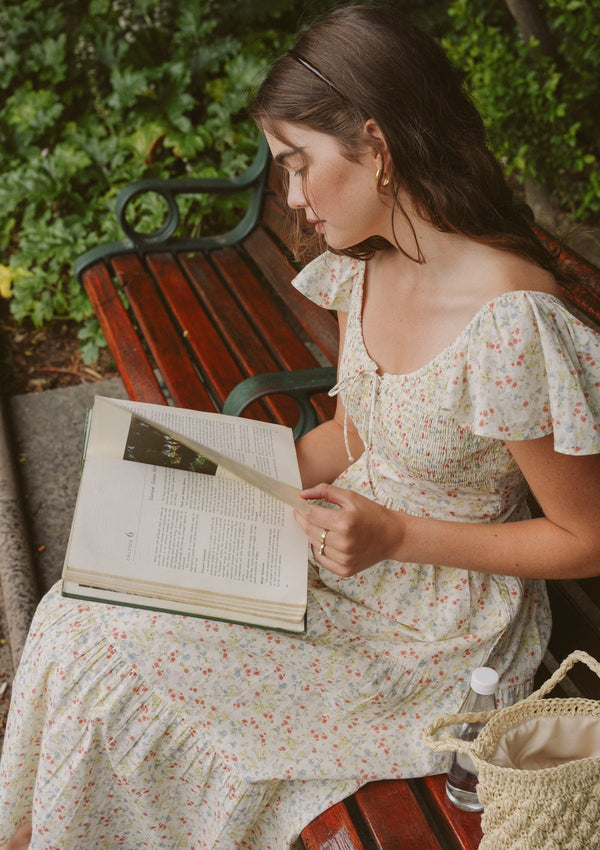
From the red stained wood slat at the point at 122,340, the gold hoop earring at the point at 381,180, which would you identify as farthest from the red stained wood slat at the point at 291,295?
the gold hoop earring at the point at 381,180

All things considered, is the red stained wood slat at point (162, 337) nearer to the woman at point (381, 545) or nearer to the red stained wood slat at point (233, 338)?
the red stained wood slat at point (233, 338)

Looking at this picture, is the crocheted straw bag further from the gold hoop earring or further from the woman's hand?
the gold hoop earring

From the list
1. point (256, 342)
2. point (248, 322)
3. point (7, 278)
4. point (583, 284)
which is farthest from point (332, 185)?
point (7, 278)

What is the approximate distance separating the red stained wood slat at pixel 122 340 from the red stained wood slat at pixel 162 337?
0.04 metres

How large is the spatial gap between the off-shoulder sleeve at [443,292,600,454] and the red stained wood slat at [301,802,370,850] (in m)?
0.74

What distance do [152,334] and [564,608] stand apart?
1628 mm

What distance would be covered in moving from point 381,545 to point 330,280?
715 millimetres

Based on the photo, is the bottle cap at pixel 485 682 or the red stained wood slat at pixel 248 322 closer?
the bottle cap at pixel 485 682

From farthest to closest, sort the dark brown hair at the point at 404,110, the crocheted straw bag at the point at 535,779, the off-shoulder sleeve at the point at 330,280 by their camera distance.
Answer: the off-shoulder sleeve at the point at 330,280 → the dark brown hair at the point at 404,110 → the crocheted straw bag at the point at 535,779

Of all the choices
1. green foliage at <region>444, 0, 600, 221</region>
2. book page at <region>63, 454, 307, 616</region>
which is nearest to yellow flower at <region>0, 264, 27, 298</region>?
green foliage at <region>444, 0, 600, 221</region>

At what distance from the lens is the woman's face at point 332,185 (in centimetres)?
164

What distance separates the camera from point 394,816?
1611 millimetres

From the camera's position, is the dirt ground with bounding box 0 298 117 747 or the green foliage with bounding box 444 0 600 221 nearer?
the green foliage with bounding box 444 0 600 221

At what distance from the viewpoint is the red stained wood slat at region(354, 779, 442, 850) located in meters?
1.57
